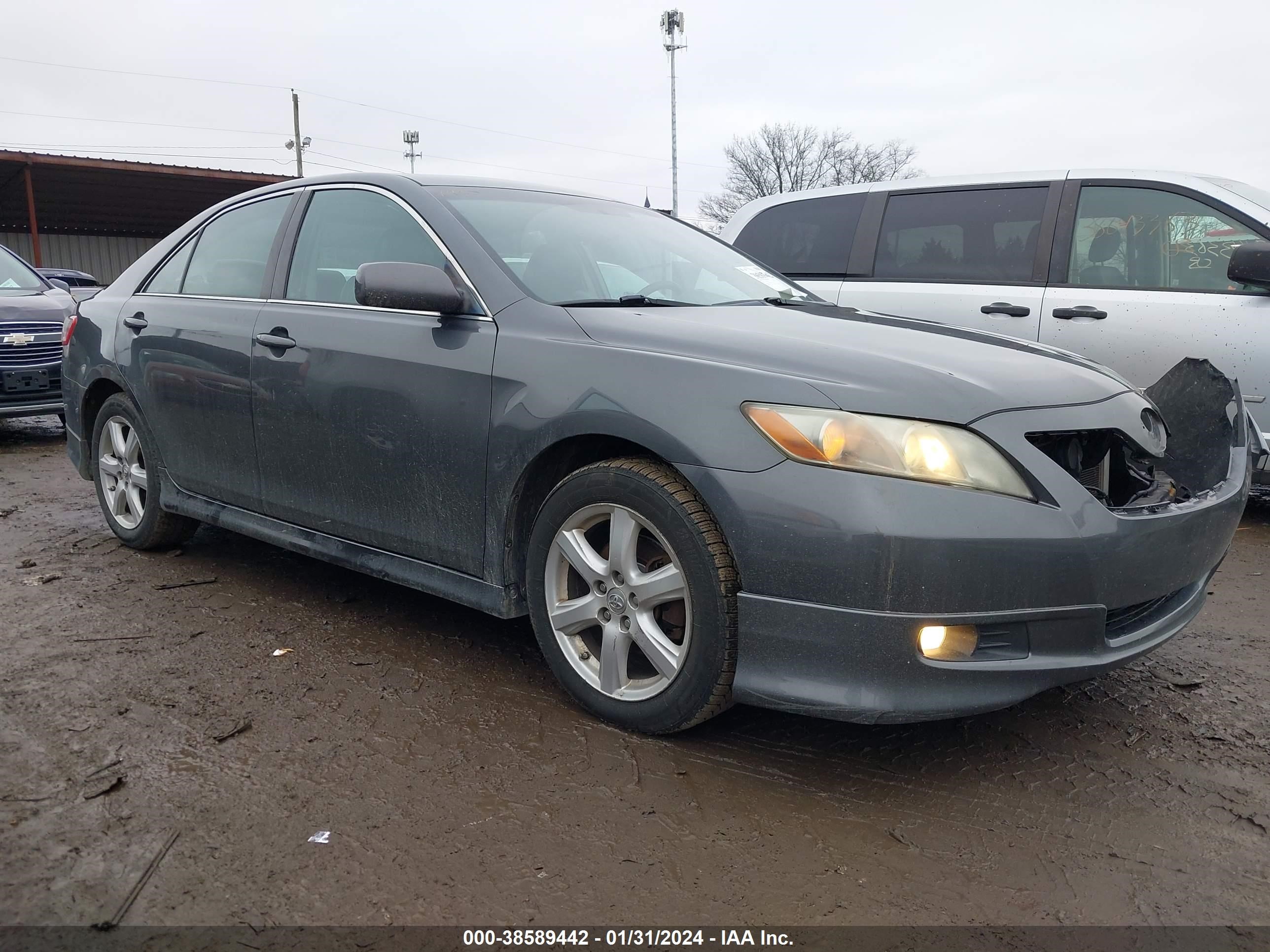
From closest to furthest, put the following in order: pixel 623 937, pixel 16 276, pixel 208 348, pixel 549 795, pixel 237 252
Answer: pixel 623 937, pixel 549 795, pixel 208 348, pixel 237 252, pixel 16 276

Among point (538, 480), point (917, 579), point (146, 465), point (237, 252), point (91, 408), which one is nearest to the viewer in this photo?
point (917, 579)

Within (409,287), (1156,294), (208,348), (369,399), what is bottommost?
(369,399)

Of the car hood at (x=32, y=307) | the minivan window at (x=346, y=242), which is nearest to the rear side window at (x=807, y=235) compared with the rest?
the minivan window at (x=346, y=242)

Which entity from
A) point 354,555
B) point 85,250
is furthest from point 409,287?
point 85,250

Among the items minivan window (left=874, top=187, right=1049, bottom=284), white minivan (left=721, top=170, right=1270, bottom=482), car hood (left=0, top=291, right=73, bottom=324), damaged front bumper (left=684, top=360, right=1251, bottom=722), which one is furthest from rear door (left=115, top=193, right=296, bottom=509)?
car hood (left=0, top=291, right=73, bottom=324)

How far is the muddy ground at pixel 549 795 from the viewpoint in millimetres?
2041

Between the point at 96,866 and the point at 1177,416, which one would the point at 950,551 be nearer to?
the point at 1177,416

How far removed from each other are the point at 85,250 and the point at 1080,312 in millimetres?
37256

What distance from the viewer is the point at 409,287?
3006 millimetres

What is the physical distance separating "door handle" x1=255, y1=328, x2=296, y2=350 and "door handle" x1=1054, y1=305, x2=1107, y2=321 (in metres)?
3.74

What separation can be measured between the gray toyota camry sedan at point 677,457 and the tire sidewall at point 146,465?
38 centimetres

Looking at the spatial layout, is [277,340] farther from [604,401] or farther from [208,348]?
[604,401]

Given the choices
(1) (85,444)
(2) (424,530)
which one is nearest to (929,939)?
(2) (424,530)

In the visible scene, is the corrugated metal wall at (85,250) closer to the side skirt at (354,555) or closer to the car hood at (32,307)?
the car hood at (32,307)
